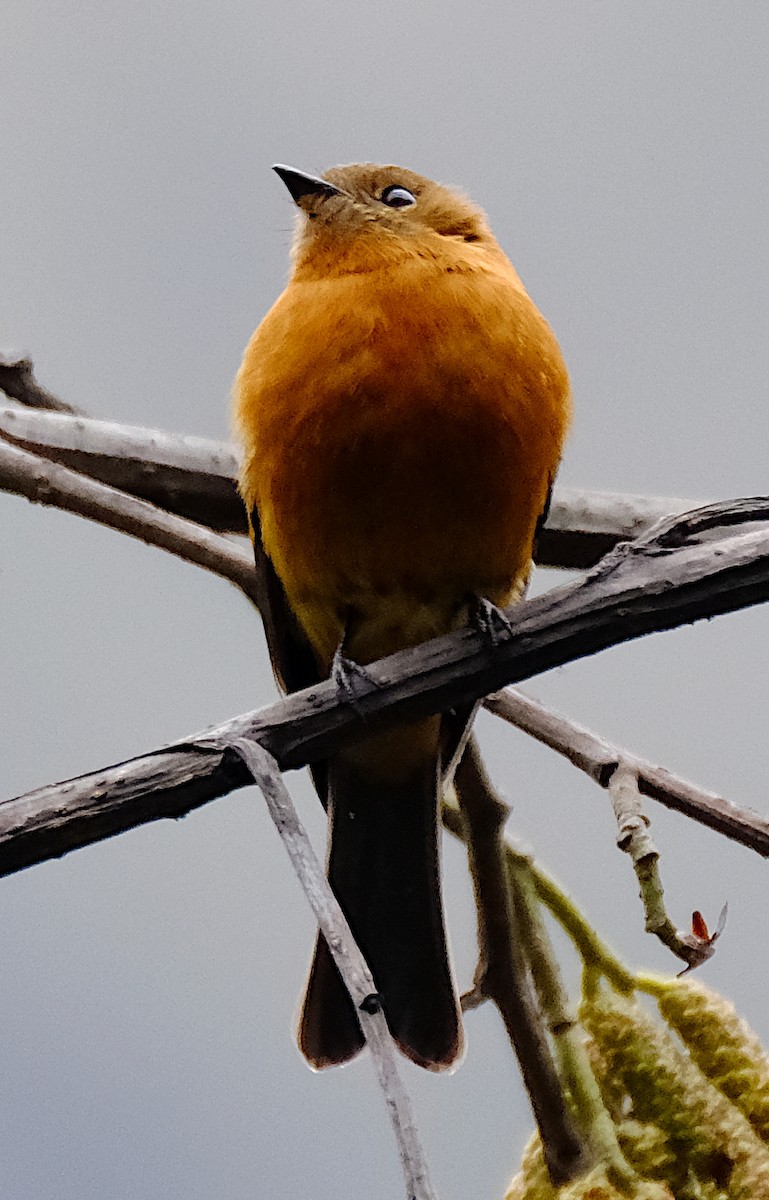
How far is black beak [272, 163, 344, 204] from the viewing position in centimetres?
291

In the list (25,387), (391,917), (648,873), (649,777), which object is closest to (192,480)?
(25,387)

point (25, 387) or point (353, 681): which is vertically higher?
point (25, 387)

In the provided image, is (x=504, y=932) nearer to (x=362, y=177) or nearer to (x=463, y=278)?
(x=463, y=278)

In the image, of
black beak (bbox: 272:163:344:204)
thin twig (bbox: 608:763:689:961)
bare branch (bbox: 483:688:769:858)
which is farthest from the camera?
black beak (bbox: 272:163:344:204)

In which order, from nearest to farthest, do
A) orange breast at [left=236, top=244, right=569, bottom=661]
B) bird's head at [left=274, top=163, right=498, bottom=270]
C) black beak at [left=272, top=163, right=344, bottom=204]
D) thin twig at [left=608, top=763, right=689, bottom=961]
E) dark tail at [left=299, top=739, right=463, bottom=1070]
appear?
thin twig at [left=608, top=763, right=689, bottom=961]
orange breast at [left=236, top=244, right=569, bottom=661]
dark tail at [left=299, top=739, right=463, bottom=1070]
bird's head at [left=274, top=163, right=498, bottom=270]
black beak at [left=272, top=163, right=344, bottom=204]

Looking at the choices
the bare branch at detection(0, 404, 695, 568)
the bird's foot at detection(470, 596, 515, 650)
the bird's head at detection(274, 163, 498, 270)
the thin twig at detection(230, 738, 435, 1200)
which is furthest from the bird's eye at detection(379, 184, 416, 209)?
the thin twig at detection(230, 738, 435, 1200)

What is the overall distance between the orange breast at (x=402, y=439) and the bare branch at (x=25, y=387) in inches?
22.7

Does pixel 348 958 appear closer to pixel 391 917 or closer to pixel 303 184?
pixel 391 917

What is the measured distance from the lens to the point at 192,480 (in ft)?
9.72

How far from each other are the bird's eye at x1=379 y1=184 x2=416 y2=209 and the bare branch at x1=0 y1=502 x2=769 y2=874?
1252 millimetres

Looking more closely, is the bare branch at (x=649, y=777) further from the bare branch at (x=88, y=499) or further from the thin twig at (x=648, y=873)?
the bare branch at (x=88, y=499)

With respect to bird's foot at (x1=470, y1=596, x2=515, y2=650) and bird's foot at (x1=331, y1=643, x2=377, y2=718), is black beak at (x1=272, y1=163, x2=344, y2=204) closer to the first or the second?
bird's foot at (x1=470, y1=596, x2=515, y2=650)

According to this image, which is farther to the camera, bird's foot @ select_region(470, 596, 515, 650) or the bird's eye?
the bird's eye

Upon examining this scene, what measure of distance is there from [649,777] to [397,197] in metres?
1.45
